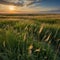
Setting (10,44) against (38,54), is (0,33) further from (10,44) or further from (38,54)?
(38,54)

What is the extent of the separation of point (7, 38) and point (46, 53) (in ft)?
2.36

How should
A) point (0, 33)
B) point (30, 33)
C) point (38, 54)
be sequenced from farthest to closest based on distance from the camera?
point (30, 33) → point (0, 33) → point (38, 54)

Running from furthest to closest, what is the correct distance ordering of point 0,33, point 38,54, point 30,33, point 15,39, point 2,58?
point 30,33, point 0,33, point 15,39, point 38,54, point 2,58

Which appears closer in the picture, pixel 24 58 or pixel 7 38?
pixel 24 58

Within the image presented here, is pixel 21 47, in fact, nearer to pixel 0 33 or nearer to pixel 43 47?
pixel 43 47

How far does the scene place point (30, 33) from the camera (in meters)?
5.45

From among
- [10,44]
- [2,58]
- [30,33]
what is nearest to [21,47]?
[10,44]

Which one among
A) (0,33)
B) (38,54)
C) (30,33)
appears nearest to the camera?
(38,54)

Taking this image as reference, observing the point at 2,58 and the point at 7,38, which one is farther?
the point at 7,38

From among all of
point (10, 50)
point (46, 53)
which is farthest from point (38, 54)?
point (10, 50)

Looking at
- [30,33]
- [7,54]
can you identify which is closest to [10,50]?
[7,54]

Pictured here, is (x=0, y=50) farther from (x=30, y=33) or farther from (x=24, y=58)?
(x=30, y=33)

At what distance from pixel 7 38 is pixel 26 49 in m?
0.55

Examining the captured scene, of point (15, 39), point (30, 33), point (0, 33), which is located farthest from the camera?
point (30, 33)
